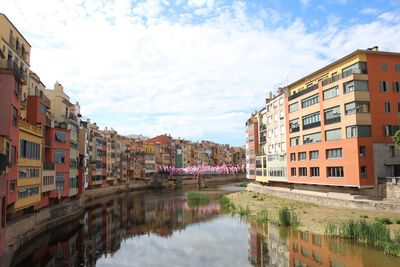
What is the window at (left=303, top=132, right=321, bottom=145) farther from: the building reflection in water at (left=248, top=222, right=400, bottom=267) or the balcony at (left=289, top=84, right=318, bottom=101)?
the building reflection in water at (left=248, top=222, right=400, bottom=267)

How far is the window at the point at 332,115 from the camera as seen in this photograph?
53703mm

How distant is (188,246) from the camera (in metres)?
39.6

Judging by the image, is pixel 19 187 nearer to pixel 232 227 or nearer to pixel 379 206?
pixel 232 227

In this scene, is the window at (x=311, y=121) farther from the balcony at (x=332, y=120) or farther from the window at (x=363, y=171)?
the window at (x=363, y=171)

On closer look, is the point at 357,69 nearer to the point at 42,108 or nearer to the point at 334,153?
the point at 334,153

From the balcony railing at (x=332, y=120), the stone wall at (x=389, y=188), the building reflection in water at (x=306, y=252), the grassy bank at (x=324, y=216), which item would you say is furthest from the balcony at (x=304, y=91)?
the building reflection in water at (x=306, y=252)

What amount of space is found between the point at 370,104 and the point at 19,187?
1691 inches

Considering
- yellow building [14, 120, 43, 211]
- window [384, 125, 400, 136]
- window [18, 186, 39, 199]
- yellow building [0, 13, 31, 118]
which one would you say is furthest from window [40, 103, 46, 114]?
window [384, 125, 400, 136]

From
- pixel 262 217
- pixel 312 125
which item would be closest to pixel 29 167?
pixel 262 217

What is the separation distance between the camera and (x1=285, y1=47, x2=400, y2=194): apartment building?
4919 cm

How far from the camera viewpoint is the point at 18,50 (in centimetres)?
4512

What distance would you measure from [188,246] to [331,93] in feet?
102

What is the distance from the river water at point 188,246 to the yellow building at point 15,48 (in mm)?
16227

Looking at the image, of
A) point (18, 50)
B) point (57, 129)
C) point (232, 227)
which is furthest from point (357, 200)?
point (18, 50)
